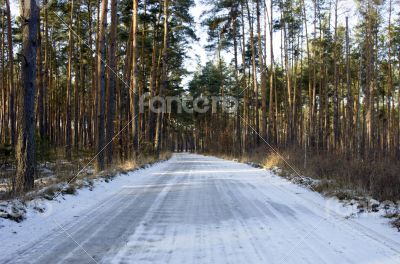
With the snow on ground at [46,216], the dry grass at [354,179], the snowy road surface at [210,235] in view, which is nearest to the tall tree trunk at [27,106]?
the snow on ground at [46,216]

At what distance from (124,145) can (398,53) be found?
25.6 meters

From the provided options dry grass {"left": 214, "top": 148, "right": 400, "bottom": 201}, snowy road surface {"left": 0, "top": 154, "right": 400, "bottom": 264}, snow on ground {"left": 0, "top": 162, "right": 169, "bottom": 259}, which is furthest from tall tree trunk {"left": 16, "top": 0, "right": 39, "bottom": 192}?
dry grass {"left": 214, "top": 148, "right": 400, "bottom": 201}

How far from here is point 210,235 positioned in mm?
5328

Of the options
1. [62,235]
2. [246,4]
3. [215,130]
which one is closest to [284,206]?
[62,235]

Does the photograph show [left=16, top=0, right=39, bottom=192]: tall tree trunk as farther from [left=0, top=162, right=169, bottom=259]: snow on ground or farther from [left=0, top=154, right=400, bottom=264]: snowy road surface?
[left=0, top=154, right=400, bottom=264]: snowy road surface

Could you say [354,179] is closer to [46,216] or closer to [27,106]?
[46,216]

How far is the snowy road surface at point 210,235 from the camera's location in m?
4.34

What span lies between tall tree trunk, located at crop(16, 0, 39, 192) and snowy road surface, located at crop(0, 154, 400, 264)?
1905 mm

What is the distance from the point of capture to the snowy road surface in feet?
14.3

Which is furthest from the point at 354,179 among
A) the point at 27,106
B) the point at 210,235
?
the point at 27,106

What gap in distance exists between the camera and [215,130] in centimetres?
5284

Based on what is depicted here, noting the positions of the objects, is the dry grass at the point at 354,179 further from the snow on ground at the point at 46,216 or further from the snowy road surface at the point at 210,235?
the snow on ground at the point at 46,216

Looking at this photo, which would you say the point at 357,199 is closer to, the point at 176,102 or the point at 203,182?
the point at 203,182

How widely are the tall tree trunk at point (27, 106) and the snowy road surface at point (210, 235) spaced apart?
75.0 inches
